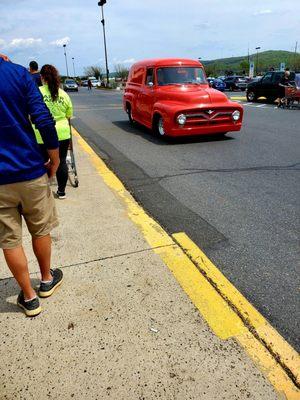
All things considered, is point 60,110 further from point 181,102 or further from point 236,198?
point 181,102


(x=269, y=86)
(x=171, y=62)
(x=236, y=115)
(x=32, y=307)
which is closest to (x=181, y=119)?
(x=236, y=115)

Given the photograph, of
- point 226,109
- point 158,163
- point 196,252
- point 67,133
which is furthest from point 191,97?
point 196,252

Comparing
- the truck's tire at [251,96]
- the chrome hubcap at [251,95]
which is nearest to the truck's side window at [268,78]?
the truck's tire at [251,96]

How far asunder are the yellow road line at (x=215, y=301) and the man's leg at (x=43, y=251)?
1013mm

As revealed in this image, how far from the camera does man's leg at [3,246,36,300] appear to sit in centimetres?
248

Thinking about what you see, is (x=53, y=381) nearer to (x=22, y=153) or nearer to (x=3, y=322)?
(x=3, y=322)

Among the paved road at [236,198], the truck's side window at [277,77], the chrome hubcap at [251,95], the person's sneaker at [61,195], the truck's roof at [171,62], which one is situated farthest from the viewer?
the chrome hubcap at [251,95]

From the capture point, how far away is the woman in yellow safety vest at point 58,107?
4.27 meters

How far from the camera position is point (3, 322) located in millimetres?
2521

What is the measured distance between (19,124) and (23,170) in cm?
29

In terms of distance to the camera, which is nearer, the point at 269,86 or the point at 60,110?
the point at 60,110

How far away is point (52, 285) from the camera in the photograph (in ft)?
9.23

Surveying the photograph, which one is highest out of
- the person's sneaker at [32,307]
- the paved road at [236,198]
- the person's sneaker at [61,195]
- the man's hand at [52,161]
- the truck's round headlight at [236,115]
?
the man's hand at [52,161]

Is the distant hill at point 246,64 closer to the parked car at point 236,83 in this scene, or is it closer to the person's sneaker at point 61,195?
the parked car at point 236,83
